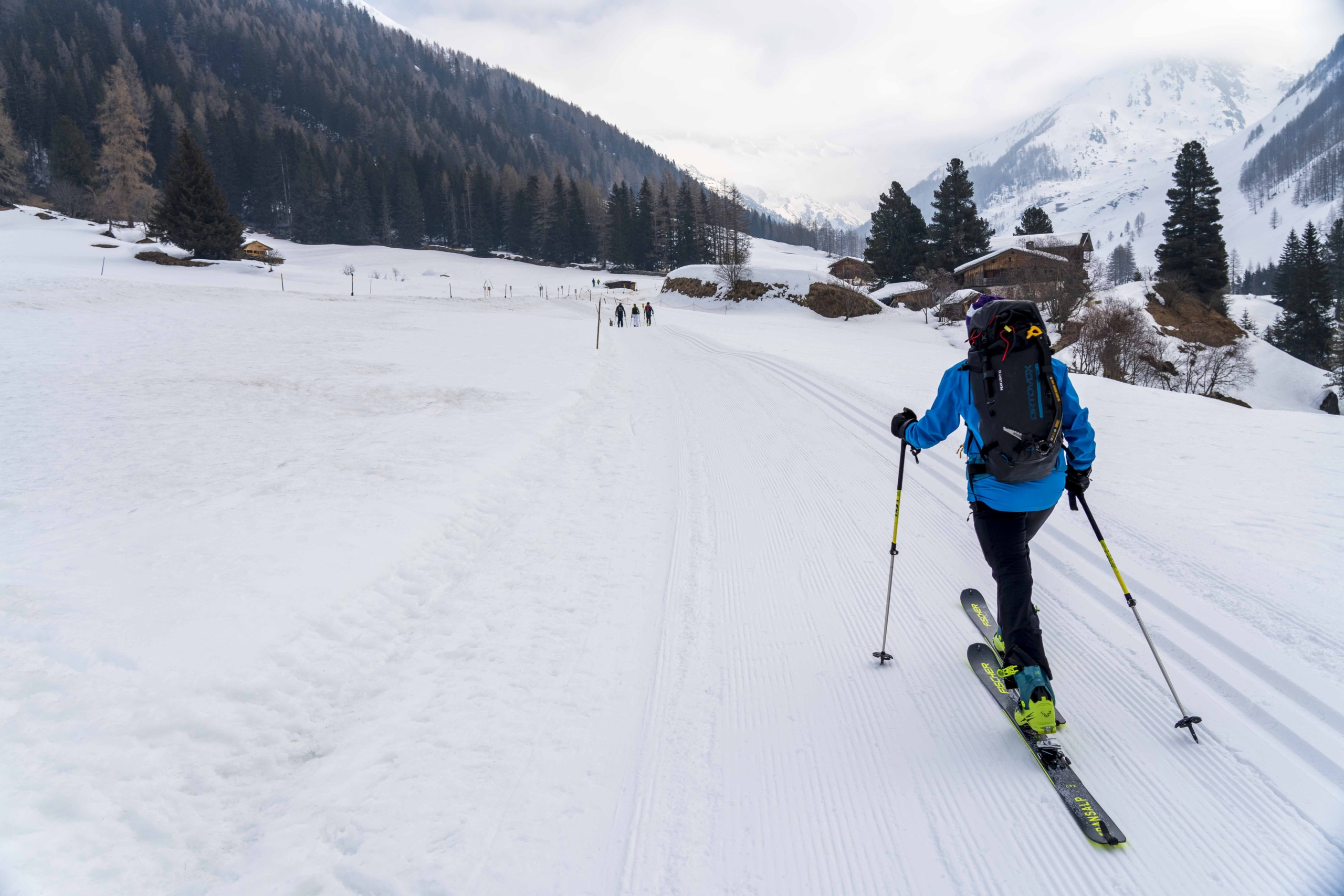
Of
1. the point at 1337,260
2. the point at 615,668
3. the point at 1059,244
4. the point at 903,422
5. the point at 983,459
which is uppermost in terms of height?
the point at 1337,260

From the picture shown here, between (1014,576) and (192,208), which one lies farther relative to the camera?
(192,208)

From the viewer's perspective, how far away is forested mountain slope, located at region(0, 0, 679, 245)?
78.1 metres

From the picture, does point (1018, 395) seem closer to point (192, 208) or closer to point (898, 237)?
point (898, 237)

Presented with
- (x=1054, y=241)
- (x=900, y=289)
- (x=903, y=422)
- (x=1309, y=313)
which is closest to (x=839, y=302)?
(x=900, y=289)

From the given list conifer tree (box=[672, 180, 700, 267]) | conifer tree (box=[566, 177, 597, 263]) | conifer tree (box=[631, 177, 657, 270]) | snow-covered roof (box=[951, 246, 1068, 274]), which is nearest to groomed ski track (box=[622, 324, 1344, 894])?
snow-covered roof (box=[951, 246, 1068, 274])

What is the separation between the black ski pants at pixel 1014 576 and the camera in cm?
304

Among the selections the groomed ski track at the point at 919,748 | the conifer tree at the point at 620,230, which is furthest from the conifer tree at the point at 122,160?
the groomed ski track at the point at 919,748

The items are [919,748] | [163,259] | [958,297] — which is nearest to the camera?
[919,748]

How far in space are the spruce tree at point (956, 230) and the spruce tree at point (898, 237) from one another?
1.34m

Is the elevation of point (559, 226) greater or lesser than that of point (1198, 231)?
greater

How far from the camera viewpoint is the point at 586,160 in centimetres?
15988

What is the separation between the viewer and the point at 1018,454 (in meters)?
2.97

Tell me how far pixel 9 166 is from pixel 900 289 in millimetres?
88459

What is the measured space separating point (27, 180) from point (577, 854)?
341 ft
